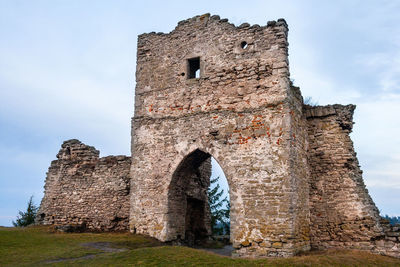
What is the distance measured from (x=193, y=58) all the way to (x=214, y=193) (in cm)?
1483

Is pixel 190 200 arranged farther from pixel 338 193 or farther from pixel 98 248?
pixel 338 193

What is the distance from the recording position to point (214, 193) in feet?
87.8

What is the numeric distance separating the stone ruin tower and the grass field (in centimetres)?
106

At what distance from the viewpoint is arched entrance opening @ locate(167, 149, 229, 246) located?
42.6 feet

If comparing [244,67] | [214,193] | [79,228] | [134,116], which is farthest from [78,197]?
[214,193]

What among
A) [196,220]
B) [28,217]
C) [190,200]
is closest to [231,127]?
[190,200]

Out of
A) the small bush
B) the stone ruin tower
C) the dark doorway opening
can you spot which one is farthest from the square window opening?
the small bush

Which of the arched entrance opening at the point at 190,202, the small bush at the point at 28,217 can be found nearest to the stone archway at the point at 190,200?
the arched entrance opening at the point at 190,202

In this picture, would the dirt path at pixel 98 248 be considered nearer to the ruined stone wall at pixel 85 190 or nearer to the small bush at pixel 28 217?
the ruined stone wall at pixel 85 190

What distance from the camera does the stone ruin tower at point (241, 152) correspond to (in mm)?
11273

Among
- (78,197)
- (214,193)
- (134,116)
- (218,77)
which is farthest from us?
(214,193)

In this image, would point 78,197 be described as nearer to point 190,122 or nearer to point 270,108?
point 190,122

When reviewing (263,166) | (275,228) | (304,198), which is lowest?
(275,228)

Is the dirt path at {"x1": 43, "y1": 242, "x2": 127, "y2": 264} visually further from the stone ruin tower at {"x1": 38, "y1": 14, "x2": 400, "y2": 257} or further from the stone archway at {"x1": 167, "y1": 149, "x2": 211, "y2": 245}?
the stone archway at {"x1": 167, "y1": 149, "x2": 211, "y2": 245}
